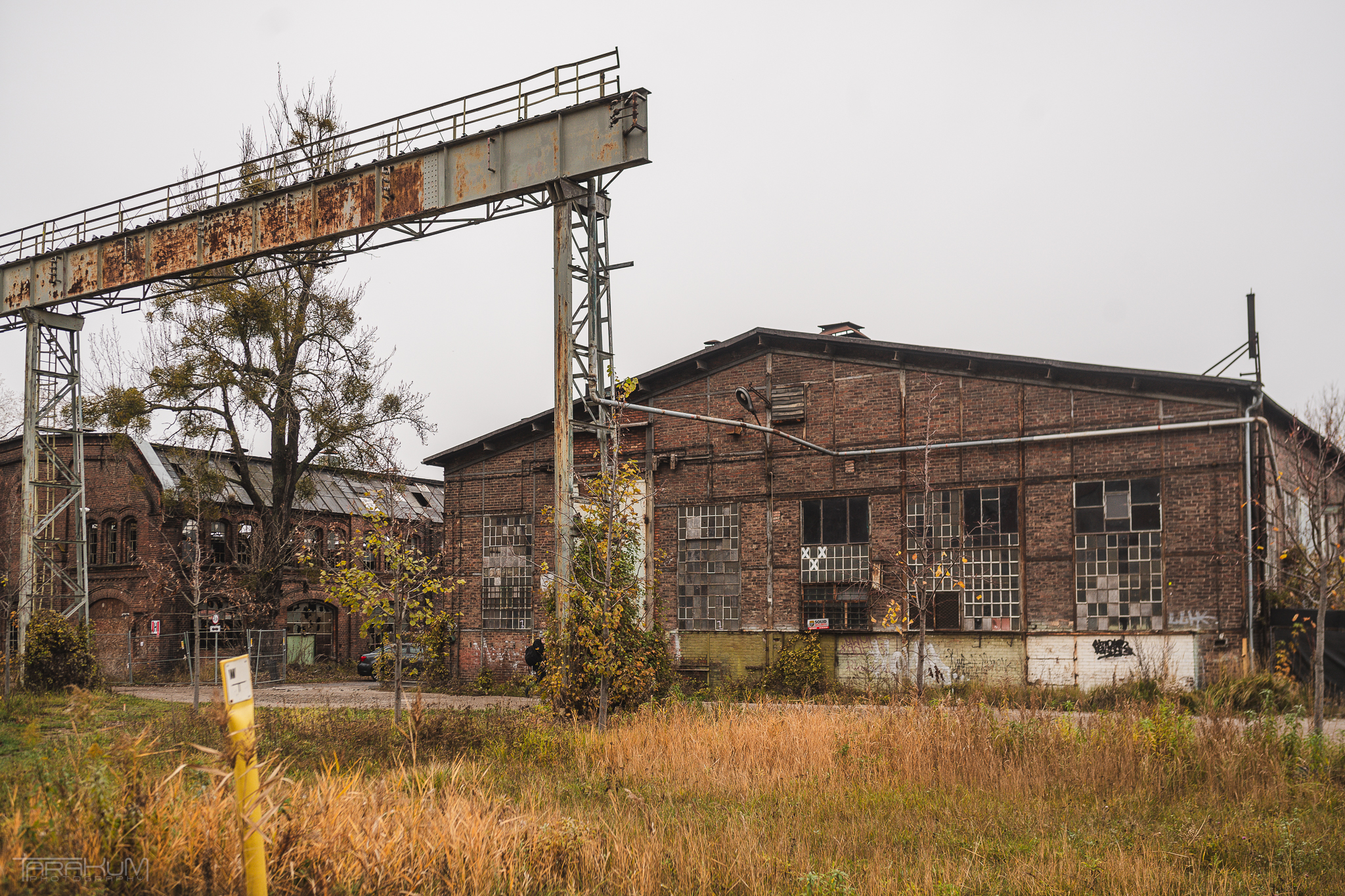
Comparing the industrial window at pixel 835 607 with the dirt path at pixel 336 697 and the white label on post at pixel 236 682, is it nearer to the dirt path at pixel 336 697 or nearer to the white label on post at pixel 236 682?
the dirt path at pixel 336 697

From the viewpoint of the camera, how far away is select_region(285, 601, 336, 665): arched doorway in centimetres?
3884

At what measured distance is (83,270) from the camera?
2397 cm

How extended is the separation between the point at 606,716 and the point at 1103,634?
35.0 feet

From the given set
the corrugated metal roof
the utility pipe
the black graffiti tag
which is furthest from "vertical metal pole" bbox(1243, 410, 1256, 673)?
the corrugated metal roof

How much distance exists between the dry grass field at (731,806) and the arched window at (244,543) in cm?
2444

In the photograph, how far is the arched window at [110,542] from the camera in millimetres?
35688

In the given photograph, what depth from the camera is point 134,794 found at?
18.7 feet

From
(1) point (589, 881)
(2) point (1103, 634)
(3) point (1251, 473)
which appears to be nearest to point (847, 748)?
(1) point (589, 881)

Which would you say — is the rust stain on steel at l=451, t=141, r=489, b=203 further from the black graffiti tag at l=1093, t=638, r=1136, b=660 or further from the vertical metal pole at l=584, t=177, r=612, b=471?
the black graffiti tag at l=1093, t=638, r=1136, b=660

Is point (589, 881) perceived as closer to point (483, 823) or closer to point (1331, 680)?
point (483, 823)

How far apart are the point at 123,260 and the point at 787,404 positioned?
15.6 meters

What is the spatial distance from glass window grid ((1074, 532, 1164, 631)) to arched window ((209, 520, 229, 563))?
28880 mm

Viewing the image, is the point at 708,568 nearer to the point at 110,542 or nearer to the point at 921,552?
the point at 921,552

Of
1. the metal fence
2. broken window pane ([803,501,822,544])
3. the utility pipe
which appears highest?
the utility pipe
